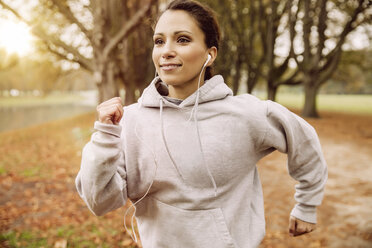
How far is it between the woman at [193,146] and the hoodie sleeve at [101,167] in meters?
0.02

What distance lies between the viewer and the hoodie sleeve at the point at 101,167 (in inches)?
54.9

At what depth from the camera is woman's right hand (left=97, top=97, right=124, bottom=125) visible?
56.2 inches

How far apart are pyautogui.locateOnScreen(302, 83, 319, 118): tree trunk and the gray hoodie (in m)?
15.1

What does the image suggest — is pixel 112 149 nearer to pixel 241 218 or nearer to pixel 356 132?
pixel 241 218

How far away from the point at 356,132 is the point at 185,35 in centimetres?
1244

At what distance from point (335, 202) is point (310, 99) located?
476 inches

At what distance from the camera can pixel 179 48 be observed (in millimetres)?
1635

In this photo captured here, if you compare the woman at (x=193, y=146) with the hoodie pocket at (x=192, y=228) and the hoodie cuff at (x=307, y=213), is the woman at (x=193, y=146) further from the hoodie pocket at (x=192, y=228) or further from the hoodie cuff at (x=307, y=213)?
the hoodie cuff at (x=307, y=213)

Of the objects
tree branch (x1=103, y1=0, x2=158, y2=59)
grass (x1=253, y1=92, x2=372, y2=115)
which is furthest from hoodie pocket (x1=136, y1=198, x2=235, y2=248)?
grass (x1=253, y1=92, x2=372, y2=115)

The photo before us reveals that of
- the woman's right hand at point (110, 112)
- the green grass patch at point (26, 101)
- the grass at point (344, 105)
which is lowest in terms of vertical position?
the green grass patch at point (26, 101)

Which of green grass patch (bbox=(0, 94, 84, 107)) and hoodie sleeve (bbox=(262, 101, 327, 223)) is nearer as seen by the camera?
hoodie sleeve (bbox=(262, 101, 327, 223))

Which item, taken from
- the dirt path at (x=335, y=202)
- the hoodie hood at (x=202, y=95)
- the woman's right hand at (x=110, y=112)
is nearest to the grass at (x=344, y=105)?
the dirt path at (x=335, y=202)

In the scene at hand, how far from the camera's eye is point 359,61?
20.8 m

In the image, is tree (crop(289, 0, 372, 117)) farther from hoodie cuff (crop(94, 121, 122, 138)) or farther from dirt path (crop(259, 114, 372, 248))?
hoodie cuff (crop(94, 121, 122, 138))
